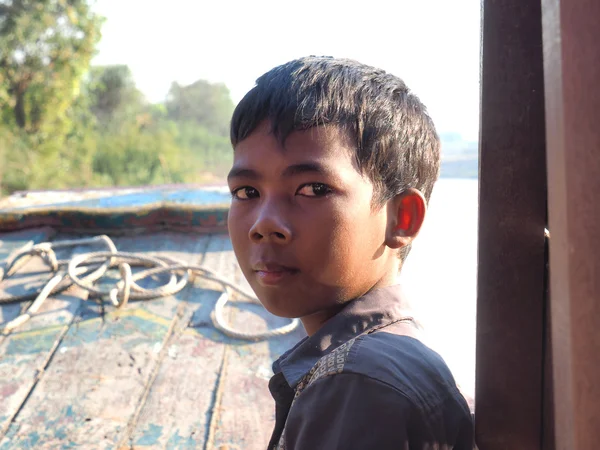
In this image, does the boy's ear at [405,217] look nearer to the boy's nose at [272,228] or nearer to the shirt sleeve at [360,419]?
the boy's nose at [272,228]

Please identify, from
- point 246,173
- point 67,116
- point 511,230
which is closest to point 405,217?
point 246,173

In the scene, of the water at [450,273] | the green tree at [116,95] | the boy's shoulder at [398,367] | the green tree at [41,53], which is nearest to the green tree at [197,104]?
the green tree at [116,95]

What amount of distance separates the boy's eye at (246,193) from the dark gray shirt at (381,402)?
31 centimetres

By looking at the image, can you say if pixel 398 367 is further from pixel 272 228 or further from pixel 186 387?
pixel 186 387

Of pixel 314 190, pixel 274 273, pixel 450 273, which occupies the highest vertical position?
pixel 314 190

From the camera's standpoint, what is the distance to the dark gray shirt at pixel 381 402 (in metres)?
0.72

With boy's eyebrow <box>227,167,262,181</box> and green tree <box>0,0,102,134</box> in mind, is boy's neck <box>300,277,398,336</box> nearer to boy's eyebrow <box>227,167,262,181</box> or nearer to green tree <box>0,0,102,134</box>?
boy's eyebrow <box>227,167,262,181</box>

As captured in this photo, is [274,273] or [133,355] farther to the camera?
[133,355]

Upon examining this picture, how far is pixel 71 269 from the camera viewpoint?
8.03ft

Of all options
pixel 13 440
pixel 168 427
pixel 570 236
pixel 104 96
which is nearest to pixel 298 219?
pixel 570 236

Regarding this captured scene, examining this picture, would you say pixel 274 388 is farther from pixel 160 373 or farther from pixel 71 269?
pixel 71 269

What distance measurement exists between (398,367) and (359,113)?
1.52 ft

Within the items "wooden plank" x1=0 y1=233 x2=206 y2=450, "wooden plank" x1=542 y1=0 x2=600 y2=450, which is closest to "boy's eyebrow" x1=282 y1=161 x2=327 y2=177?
"wooden plank" x1=542 y1=0 x2=600 y2=450

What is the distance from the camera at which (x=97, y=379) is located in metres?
1.80
